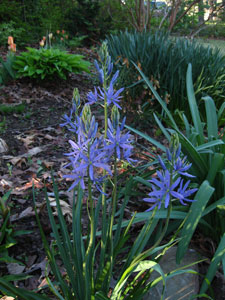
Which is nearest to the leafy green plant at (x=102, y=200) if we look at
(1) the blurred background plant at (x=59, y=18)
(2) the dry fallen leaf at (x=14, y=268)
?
(2) the dry fallen leaf at (x=14, y=268)

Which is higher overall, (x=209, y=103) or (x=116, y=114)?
(x=116, y=114)

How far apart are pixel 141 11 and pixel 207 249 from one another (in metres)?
5.78

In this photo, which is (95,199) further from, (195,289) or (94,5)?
(94,5)

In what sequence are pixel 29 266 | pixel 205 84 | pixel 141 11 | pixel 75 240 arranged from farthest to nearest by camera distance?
pixel 141 11 → pixel 205 84 → pixel 29 266 → pixel 75 240

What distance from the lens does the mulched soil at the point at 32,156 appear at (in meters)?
1.63

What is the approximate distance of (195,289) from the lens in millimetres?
1454

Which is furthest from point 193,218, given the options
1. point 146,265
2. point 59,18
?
point 59,18

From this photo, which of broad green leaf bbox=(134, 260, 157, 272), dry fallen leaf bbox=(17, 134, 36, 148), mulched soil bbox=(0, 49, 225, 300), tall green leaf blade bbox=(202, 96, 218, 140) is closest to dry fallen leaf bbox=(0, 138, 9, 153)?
mulched soil bbox=(0, 49, 225, 300)

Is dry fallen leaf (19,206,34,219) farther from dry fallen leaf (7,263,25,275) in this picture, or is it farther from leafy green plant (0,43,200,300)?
leafy green plant (0,43,200,300)

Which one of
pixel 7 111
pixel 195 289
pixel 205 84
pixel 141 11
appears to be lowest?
pixel 195 289

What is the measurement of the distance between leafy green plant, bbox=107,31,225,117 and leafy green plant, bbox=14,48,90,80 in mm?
1078

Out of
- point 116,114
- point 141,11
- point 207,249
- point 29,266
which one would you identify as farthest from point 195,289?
point 141,11

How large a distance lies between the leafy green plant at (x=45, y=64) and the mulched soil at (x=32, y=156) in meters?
0.20

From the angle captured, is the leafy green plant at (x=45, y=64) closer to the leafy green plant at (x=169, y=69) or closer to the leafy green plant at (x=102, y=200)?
the leafy green plant at (x=169, y=69)
